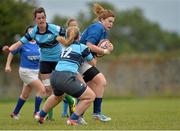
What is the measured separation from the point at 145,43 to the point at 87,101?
85.8 metres

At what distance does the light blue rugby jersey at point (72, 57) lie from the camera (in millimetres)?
11820

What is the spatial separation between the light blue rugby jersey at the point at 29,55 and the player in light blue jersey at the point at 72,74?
306 cm

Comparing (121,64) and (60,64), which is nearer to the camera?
(60,64)

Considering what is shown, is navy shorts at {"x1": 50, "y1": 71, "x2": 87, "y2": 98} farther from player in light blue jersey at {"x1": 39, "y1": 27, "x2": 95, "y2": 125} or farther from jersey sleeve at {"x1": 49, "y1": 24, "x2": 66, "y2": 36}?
jersey sleeve at {"x1": 49, "y1": 24, "x2": 66, "y2": 36}

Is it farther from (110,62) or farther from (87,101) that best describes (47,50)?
(110,62)

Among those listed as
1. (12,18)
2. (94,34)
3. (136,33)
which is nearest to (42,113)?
(94,34)

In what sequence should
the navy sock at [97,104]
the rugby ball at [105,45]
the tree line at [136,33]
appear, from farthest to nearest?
the tree line at [136,33]
the navy sock at [97,104]
the rugby ball at [105,45]

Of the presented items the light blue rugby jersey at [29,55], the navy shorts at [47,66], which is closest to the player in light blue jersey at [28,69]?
the light blue rugby jersey at [29,55]

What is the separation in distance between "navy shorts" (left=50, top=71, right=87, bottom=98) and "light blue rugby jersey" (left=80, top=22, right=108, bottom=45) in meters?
1.46

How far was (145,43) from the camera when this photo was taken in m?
97.2

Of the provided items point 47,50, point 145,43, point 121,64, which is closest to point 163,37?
point 145,43

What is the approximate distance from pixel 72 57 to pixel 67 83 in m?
0.47

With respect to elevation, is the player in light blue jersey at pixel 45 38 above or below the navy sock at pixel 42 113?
above

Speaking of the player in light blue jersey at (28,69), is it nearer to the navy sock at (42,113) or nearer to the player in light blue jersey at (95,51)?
the player in light blue jersey at (95,51)
